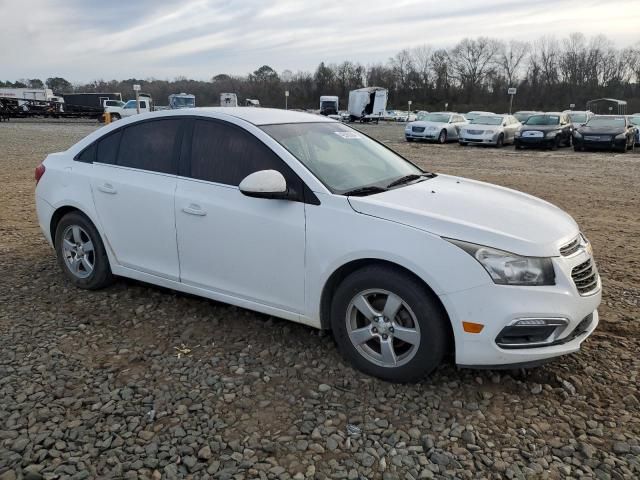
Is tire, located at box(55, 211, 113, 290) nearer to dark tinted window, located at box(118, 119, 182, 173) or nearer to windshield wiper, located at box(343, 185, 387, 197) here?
dark tinted window, located at box(118, 119, 182, 173)

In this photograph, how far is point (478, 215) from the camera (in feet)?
10.7

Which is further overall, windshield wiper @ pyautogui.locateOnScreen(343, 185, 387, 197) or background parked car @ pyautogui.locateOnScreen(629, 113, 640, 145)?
background parked car @ pyautogui.locateOnScreen(629, 113, 640, 145)

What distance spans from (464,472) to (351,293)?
3.84 ft

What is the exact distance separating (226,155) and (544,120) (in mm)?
22066

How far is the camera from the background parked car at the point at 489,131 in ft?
76.1

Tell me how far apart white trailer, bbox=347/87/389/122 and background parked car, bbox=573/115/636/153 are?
3072 cm

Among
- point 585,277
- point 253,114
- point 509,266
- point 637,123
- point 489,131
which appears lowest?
point 489,131

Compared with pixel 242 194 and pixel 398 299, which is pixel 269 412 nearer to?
pixel 398 299

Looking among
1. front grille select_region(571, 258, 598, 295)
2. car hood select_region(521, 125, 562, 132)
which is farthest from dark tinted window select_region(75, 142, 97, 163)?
car hood select_region(521, 125, 562, 132)

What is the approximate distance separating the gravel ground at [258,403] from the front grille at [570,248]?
80 centimetres

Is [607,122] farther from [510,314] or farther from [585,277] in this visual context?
[510,314]

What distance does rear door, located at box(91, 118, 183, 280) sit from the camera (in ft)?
13.3

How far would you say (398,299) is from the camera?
3.09 m

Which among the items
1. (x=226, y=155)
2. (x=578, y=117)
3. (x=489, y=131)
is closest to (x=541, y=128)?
(x=489, y=131)
